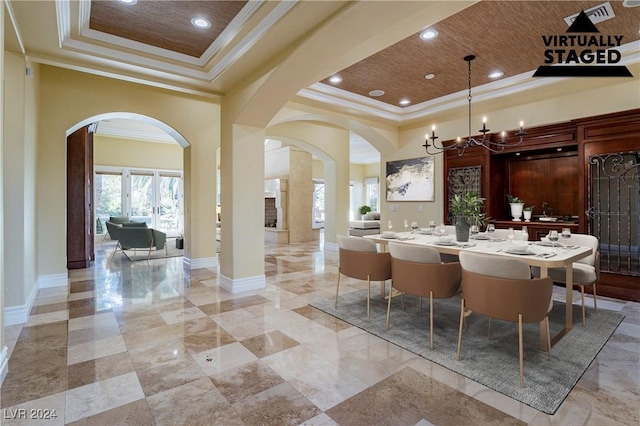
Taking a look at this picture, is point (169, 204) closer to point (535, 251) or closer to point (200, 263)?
point (200, 263)

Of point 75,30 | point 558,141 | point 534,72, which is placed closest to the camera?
point 75,30

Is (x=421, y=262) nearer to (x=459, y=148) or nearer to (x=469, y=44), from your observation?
(x=469, y=44)

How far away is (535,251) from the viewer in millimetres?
2865

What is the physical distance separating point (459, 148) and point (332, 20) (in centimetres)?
393

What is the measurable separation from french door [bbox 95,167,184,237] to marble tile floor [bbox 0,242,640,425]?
717 cm

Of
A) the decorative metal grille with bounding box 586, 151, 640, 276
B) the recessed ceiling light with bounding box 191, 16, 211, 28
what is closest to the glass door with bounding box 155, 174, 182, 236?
the recessed ceiling light with bounding box 191, 16, 211, 28

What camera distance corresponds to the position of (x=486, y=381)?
2.15 metres

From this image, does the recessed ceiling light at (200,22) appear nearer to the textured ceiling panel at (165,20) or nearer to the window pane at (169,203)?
the textured ceiling panel at (165,20)

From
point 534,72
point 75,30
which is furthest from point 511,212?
point 75,30

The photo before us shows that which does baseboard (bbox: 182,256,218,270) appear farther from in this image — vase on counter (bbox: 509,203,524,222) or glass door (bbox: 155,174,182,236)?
glass door (bbox: 155,174,182,236)

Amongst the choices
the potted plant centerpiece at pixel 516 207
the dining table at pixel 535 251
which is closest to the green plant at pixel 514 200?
the potted plant centerpiece at pixel 516 207

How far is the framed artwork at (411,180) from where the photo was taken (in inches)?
243

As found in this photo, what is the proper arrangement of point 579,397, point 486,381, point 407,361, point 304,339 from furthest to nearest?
point 304,339
point 407,361
point 486,381
point 579,397

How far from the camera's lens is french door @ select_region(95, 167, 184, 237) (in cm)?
991
